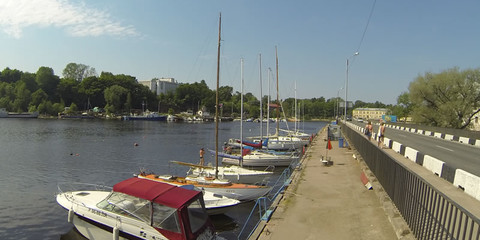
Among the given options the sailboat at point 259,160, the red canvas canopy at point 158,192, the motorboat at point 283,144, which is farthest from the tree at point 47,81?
the red canvas canopy at point 158,192

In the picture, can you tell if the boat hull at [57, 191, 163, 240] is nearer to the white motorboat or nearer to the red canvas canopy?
the red canvas canopy

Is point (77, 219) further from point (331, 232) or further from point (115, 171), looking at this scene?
point (115, 171)

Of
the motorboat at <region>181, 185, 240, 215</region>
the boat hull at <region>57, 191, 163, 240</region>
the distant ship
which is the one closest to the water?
the motorboat at <region>181, 185, 240, 215</region>

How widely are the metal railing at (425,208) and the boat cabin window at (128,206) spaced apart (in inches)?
312

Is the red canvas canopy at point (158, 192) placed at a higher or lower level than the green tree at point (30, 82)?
lower

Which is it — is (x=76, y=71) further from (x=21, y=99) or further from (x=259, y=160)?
(x=259, y=160)

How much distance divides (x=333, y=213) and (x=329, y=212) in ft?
0.59

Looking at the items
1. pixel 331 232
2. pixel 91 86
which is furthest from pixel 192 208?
pixel 91 86

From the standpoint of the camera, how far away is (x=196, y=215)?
10.8 meters

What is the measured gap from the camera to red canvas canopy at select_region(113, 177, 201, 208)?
1055 cm

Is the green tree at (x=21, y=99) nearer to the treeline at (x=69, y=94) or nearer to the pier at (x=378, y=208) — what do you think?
the treeline at (x=69, y=94)

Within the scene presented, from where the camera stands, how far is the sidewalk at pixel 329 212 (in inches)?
376

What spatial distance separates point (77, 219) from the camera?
13281mm

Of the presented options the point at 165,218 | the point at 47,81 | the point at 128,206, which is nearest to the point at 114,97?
the point at 47,81
